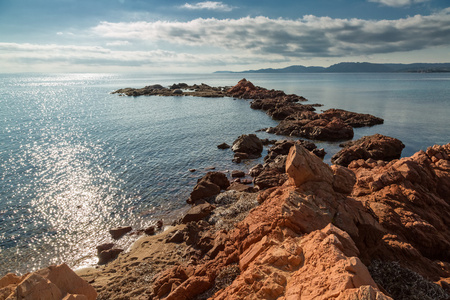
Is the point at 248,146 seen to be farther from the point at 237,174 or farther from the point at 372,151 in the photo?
the point at 372,151

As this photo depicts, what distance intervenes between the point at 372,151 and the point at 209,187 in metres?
27.0

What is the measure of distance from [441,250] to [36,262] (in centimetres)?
2667

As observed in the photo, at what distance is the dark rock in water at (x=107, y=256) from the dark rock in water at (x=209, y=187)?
9342mm

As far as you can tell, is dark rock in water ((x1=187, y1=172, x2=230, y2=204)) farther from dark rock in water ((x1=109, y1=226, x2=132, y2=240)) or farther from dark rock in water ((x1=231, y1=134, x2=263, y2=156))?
dark rock in water ((x1=231, y1=134, x2=263, y2=156))

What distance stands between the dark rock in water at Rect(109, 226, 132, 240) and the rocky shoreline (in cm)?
13

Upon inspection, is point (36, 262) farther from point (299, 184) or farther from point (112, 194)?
point (299, 184)

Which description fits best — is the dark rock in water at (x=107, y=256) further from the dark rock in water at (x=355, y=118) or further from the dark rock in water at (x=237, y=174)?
the dark rock in water at (x=355, y=118)

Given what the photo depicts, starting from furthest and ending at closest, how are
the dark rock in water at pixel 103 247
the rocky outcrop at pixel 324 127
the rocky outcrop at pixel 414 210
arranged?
1. the rocky outcrop at pixel 324 127
2. the dark rock in water at pixel 103 247
3. the rocky outcrop at pixel 414 210

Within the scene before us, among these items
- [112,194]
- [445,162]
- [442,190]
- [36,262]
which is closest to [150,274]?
[36,262]

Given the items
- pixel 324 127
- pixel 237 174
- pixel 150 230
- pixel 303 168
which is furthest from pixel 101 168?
pixel 324 127

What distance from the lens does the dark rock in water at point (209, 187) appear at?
27.1m

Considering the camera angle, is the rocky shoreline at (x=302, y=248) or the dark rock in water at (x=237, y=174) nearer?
the rocky shoreline at (x=302, y=248)

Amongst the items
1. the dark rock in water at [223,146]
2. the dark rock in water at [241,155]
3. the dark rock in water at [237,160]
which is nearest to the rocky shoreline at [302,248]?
the dark rock in water at [237,160]

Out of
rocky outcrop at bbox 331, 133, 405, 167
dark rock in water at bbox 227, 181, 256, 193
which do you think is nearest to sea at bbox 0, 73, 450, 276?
rocky outcrop at bbox 331, 133, 405, 167
